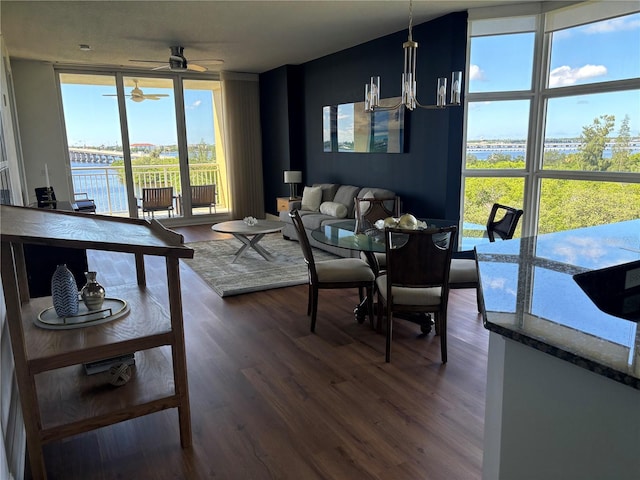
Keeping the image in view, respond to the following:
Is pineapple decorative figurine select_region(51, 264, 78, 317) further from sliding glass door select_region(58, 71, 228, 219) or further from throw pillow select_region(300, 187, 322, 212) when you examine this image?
sliding glass door select_region(58, 71, 228, 219)

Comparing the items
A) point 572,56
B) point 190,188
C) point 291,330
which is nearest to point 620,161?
point 572,56

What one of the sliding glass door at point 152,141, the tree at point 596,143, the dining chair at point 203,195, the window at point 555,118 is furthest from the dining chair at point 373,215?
the sliding glass door at point 152,141

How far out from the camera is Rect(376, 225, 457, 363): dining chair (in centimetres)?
265

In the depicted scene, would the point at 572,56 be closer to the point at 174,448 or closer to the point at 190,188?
the point at 174,448

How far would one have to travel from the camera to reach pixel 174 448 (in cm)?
202

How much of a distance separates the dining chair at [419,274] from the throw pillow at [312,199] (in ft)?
12.4

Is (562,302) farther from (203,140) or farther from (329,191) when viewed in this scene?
(203,140)

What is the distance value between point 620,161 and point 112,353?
14.0ft

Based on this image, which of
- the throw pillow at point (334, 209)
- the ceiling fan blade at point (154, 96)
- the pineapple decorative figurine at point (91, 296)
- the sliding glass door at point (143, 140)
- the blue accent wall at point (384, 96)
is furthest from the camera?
the ceiling fan blade at point (154, 96)

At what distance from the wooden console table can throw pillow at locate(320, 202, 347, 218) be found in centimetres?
376

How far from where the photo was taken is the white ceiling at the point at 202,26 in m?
4.11

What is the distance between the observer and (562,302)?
1169 millimetres

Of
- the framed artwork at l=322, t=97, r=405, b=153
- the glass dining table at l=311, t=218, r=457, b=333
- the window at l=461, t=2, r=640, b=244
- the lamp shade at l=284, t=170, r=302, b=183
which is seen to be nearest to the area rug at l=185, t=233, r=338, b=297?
the glass dining table at l=311, t=218, r=457, b=333

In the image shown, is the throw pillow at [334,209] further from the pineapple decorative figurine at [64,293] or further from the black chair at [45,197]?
the pineapple decorative figurine at [64,293]
